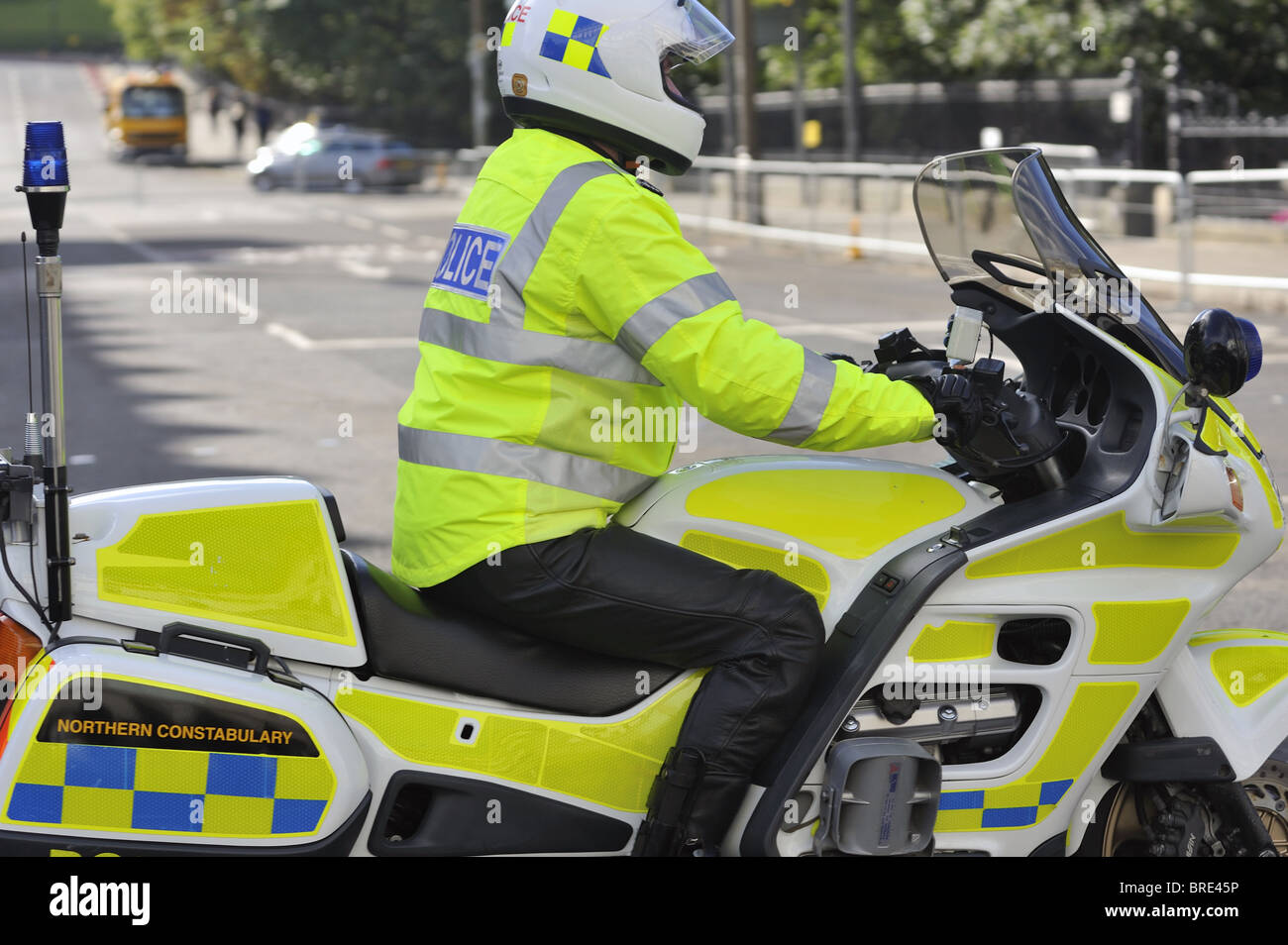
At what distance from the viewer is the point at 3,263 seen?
894 inches

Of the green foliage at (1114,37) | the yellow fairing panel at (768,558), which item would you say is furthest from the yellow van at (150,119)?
the yellow fairing panel at (768,558)

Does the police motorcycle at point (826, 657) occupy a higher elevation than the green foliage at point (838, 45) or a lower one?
lower

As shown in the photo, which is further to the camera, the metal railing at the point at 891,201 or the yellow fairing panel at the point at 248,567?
the metal railing at the point at 891,201

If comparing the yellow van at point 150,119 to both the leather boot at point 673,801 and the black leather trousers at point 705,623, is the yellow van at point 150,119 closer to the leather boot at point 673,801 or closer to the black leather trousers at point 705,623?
the black leather trousers at point 705,623

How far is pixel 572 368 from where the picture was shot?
3.29 metres

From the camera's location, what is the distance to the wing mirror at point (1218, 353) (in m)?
3.12

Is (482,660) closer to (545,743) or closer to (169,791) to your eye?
(545,743)

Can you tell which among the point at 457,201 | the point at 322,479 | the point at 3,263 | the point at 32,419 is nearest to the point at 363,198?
the point at 457,201

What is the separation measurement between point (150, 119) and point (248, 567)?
54079 mm

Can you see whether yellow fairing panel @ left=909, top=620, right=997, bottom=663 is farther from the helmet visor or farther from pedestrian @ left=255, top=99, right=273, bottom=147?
pedestrian @ left=255, top=99, right=273, bottom=147

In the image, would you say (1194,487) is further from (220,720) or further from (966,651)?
(220,720)

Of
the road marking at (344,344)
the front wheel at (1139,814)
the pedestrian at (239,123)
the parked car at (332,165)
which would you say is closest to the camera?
the front wheel at (1139,814)

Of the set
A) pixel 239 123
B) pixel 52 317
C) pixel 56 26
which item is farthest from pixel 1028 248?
pixel 56 26
